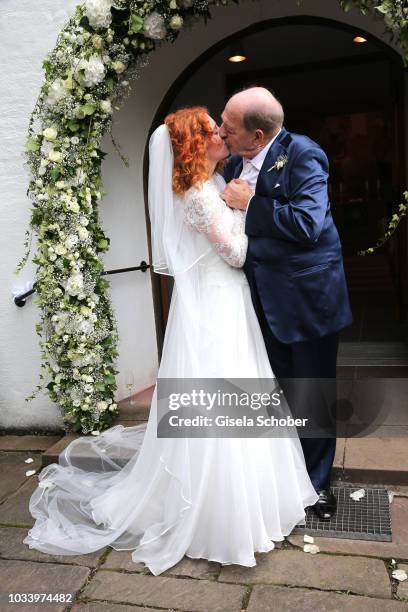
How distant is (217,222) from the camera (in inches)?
109

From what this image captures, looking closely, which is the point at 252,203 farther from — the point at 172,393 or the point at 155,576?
the point at 155,576

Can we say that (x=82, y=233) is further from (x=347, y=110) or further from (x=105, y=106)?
(x=347, y=110)

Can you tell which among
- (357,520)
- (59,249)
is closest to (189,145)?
(59,249)

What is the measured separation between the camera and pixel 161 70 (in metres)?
4.64

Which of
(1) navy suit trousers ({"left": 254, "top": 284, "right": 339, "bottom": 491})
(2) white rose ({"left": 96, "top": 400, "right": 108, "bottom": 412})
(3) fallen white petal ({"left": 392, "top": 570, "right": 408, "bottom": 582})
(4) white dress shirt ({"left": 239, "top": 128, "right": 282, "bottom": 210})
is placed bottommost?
(3) fallen white petal ({"left": 392, "top": 570, "right": 408, "bottom": 582})

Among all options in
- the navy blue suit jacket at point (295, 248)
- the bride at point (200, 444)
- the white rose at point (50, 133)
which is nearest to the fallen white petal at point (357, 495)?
the bride at point (200, 444)

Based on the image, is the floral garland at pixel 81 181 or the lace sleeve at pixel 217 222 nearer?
the lace sleeve at pixel 217 222

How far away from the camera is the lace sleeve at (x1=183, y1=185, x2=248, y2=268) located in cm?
274

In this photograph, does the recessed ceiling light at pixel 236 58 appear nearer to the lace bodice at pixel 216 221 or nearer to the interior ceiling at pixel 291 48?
the interior ceiling at pixel 291 48

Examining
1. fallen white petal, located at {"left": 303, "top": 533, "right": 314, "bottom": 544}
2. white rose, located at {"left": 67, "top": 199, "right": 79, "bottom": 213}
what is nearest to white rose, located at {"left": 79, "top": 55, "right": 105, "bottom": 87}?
white rose, located at {"left": 67, "top": 199, "right": 79, "bottom": 213}

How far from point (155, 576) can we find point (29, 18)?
11.9 ft

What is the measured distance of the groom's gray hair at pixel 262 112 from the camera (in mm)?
2711

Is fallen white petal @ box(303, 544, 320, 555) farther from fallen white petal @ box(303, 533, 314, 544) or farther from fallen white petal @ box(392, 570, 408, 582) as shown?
fallen white petal @ box(392, 570, 408, 582)

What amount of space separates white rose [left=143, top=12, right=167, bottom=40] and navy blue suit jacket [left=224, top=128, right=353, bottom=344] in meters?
1.22
